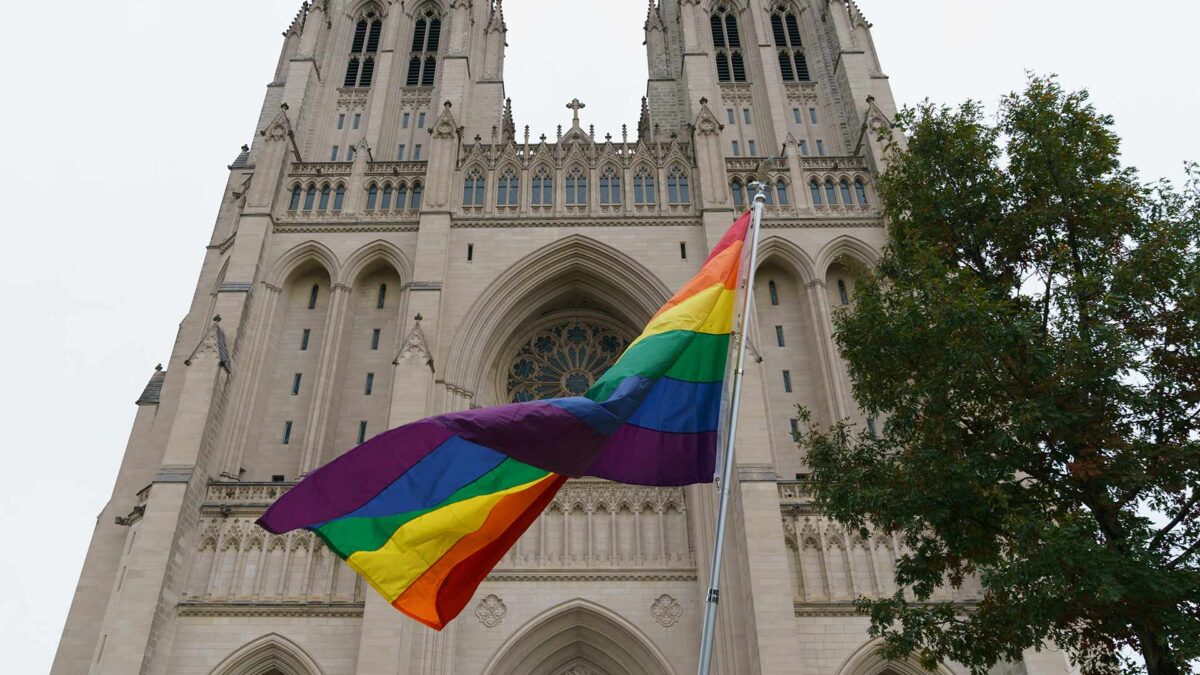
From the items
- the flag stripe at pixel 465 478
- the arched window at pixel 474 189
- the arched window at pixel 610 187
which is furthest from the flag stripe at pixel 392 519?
the arched window at pixel 474 189

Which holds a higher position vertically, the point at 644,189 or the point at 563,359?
the point at 644,189

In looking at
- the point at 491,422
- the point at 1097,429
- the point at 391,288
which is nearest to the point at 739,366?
the point at 491,422

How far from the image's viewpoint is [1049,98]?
11461mm

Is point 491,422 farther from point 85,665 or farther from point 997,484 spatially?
point 85,665

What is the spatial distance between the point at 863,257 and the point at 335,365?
16.1 metres

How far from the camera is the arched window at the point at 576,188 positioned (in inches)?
1054

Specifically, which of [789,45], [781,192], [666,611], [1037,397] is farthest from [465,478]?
[789,45]

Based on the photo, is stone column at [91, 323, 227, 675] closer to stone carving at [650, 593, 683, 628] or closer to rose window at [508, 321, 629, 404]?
rose window at [508, 321, 629, 404]

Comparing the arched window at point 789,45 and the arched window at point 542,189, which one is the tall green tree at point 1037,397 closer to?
the arched window at point 542,189

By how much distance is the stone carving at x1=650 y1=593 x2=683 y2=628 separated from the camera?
20.2 metres

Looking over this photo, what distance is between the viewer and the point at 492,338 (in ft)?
81.7

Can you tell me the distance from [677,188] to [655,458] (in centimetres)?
1920

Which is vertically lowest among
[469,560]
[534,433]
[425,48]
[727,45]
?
[469,560]

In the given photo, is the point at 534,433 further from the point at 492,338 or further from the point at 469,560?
the point at 492,338
